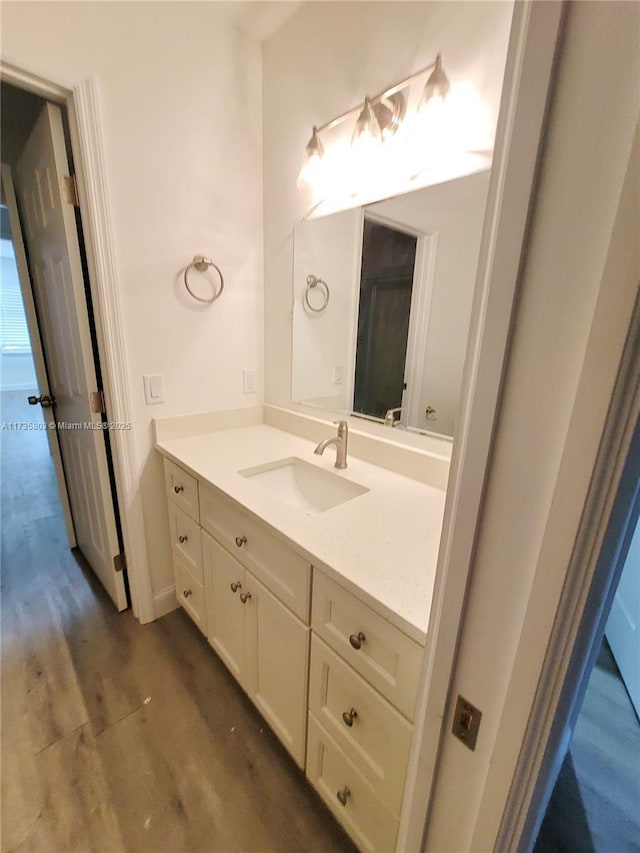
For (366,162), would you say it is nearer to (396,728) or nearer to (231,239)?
(231,239)

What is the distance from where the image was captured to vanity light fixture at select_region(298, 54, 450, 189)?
0.98 metres

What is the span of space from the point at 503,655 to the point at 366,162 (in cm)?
144

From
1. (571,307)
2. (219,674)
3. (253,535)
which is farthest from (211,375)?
(571,307)

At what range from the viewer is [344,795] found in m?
0.91

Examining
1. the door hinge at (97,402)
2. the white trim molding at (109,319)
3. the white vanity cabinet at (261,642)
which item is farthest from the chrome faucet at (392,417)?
the door hinge at (97,402)

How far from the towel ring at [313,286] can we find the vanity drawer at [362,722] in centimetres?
125

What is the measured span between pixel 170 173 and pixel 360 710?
1856 millimetres

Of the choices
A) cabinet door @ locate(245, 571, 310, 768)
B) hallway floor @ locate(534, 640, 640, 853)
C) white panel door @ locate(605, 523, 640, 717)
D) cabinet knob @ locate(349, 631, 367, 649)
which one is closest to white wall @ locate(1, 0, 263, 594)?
cabinet door @ locate(245, 571, 310, 768)

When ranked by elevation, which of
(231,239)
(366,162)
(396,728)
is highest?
(366,162)

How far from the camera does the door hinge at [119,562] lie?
5.48 ft

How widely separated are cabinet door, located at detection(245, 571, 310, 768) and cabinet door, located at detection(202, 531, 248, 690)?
2.3 inches

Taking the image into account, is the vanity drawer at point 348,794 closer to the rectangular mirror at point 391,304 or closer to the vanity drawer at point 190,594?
the vanity drawer at point 190,594

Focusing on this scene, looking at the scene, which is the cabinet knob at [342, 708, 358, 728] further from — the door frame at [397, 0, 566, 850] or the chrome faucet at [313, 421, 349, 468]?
the chrome faucet at [313, 421, 349, 468]

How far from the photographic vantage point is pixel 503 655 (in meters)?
0.41
